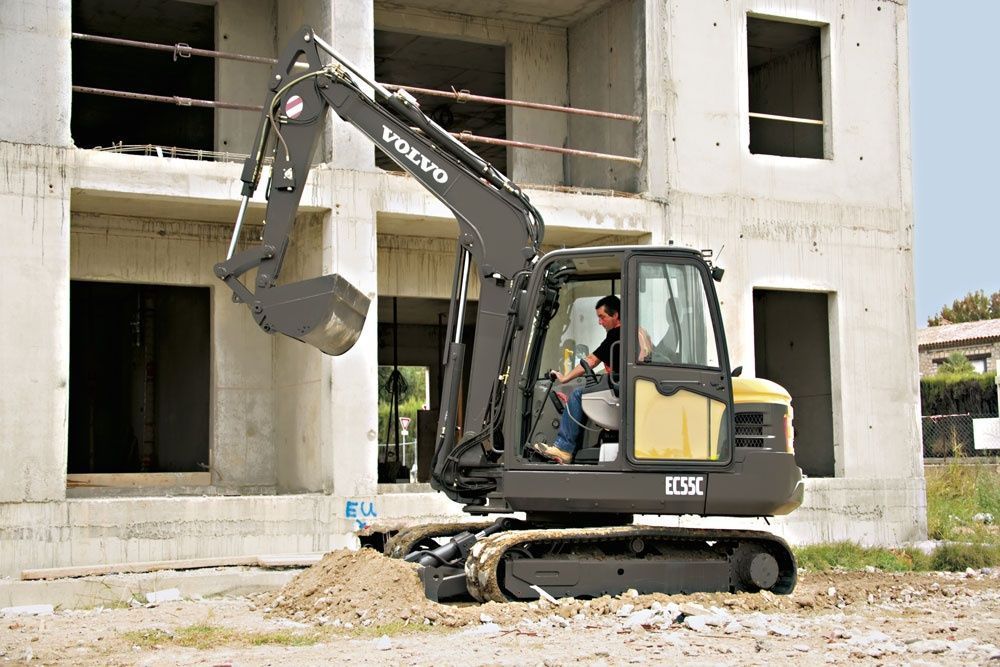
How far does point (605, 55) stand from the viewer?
18078 millimetres

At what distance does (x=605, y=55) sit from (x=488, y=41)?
5.73ft

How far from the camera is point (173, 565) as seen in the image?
1305 centimetres

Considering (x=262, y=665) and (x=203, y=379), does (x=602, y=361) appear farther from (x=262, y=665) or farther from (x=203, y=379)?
(x=203, y=379)

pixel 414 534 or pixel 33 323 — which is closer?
pixel 414 534

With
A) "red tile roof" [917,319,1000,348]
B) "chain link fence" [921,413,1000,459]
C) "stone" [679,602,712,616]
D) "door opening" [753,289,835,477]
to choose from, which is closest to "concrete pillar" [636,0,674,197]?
"door opening" [753,289,835,477]

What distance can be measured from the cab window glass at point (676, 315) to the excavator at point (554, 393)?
0.05 feet

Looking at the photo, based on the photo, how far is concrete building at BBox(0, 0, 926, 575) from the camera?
Answer: 1348 centimetres

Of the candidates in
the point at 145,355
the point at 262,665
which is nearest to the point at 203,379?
the point at 145,355

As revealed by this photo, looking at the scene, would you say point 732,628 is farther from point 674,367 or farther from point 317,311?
point 317,311

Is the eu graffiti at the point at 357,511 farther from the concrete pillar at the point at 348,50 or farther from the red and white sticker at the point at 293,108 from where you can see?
the red and white sticker at the point at 293,108

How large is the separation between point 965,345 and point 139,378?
1556 inches

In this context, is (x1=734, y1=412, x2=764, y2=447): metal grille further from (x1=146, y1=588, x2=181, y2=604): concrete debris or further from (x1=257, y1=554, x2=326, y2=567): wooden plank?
(x1=146, y1=588, x2=181, y2=604): concrete debris

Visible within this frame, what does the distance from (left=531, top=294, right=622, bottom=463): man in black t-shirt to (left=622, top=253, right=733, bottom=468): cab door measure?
25cm

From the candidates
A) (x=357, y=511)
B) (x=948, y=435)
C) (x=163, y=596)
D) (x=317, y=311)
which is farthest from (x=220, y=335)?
(x=948, y=435)
